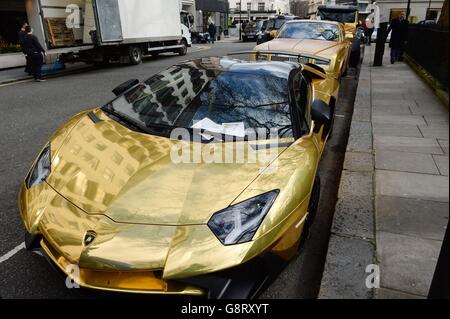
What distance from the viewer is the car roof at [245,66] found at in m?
3.45

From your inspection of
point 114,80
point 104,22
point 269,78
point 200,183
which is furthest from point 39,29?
point 200,183

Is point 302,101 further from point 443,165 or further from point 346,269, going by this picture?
point 443,165

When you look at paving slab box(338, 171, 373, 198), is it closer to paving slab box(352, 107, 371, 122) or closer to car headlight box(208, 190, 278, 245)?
car headlight box(208, 190, 278, 245)

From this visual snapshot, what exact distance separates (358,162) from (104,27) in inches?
445

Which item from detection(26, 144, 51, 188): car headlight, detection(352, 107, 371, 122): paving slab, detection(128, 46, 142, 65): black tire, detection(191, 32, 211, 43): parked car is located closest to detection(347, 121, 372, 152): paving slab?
detection(352, 107, 371, 122): paving slab

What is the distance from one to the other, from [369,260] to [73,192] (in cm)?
207

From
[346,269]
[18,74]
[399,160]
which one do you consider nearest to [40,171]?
[346,269]

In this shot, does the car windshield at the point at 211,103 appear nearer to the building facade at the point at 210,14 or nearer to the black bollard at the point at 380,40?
the black bollard at the point at 380,40

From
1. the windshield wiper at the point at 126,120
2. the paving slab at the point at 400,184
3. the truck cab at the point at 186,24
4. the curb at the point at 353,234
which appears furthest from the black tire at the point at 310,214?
the truck cab at the point at 186,24

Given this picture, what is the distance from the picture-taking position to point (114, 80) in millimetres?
11055

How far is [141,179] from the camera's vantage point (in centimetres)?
233

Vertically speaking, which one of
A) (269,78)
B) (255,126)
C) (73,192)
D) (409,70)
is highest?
(269,78)

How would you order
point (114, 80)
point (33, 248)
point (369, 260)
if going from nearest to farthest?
point (33, 248), point (369, 260), point (114, 80)
